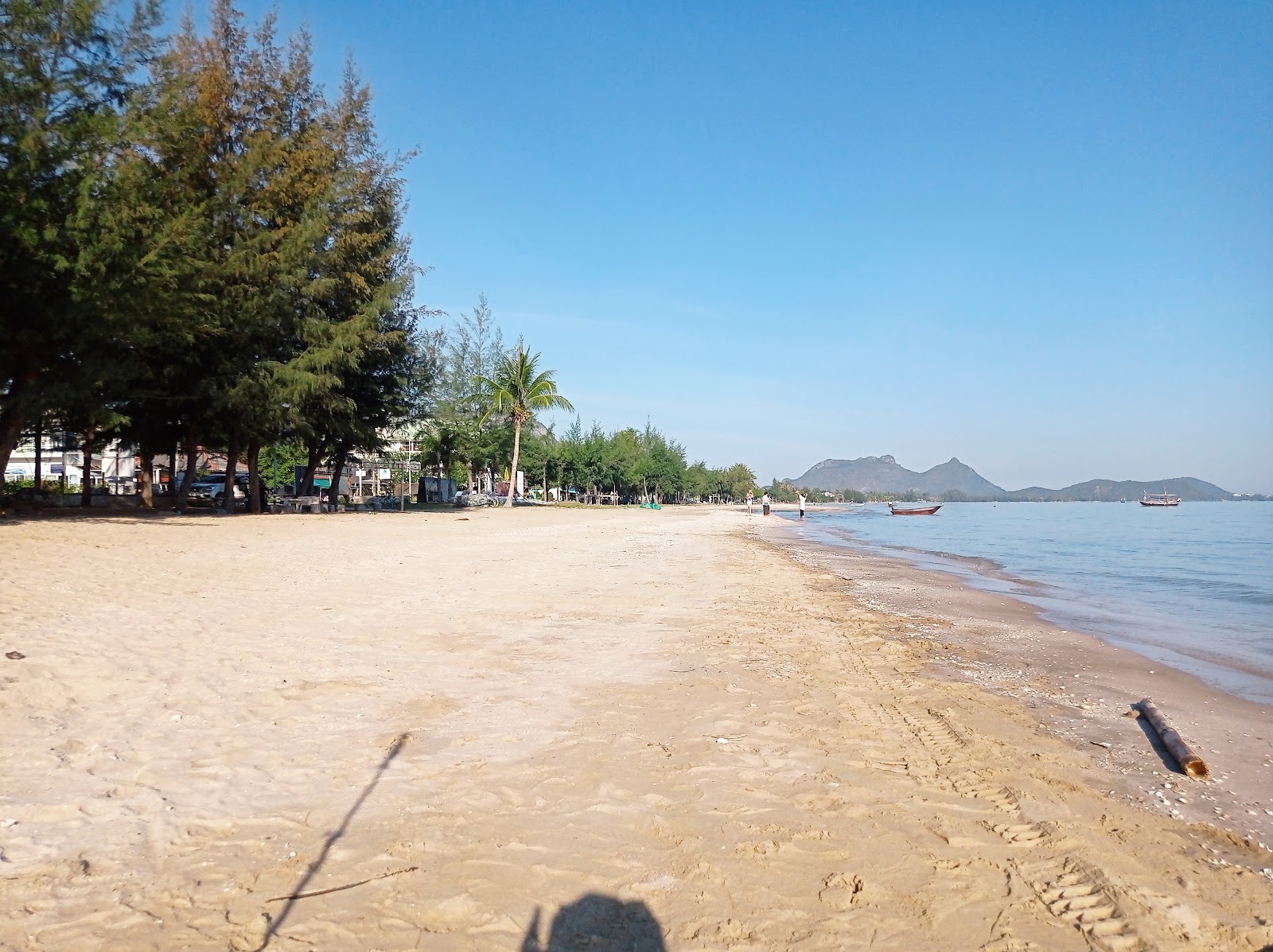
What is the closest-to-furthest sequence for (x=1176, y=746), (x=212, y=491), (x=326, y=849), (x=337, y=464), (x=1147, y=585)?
1. (x=326, y=849)
2. (x=1176, y=746)
3. (x=1147, y=585)
4. (x=337, y=464)
5. (x=212, y=491)

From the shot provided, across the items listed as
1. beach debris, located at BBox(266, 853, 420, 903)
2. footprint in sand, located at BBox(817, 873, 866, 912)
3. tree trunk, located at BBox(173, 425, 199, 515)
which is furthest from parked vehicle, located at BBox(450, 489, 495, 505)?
footprint in sand, located at BBox(817, 873, 866, 912)

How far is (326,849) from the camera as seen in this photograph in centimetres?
338

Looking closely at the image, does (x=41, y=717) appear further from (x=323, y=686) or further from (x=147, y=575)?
(x=147, y=575)

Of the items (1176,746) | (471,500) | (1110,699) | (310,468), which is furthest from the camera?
(471,500)

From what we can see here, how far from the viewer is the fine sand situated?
3000mm

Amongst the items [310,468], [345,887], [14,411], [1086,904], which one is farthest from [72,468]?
[1086,904]

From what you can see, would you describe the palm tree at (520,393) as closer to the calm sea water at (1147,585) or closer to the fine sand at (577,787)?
the calm sea water at (1147,585)

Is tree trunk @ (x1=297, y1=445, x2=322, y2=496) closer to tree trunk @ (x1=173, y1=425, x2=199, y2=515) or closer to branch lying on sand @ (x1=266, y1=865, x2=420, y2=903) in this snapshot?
tree trunk @ (x1=173, y1=425, x2=199, y2=515)

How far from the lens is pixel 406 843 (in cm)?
346

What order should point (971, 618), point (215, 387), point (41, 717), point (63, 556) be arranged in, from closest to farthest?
point (41, 717) → point (63, 556) → point (971, 618) → point (215, 387)

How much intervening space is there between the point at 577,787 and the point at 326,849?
1292 millimetres

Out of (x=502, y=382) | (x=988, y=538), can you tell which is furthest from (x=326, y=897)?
(x=502, y=382)

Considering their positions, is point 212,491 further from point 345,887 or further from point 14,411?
point 345,887

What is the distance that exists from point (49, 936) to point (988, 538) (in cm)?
3896
